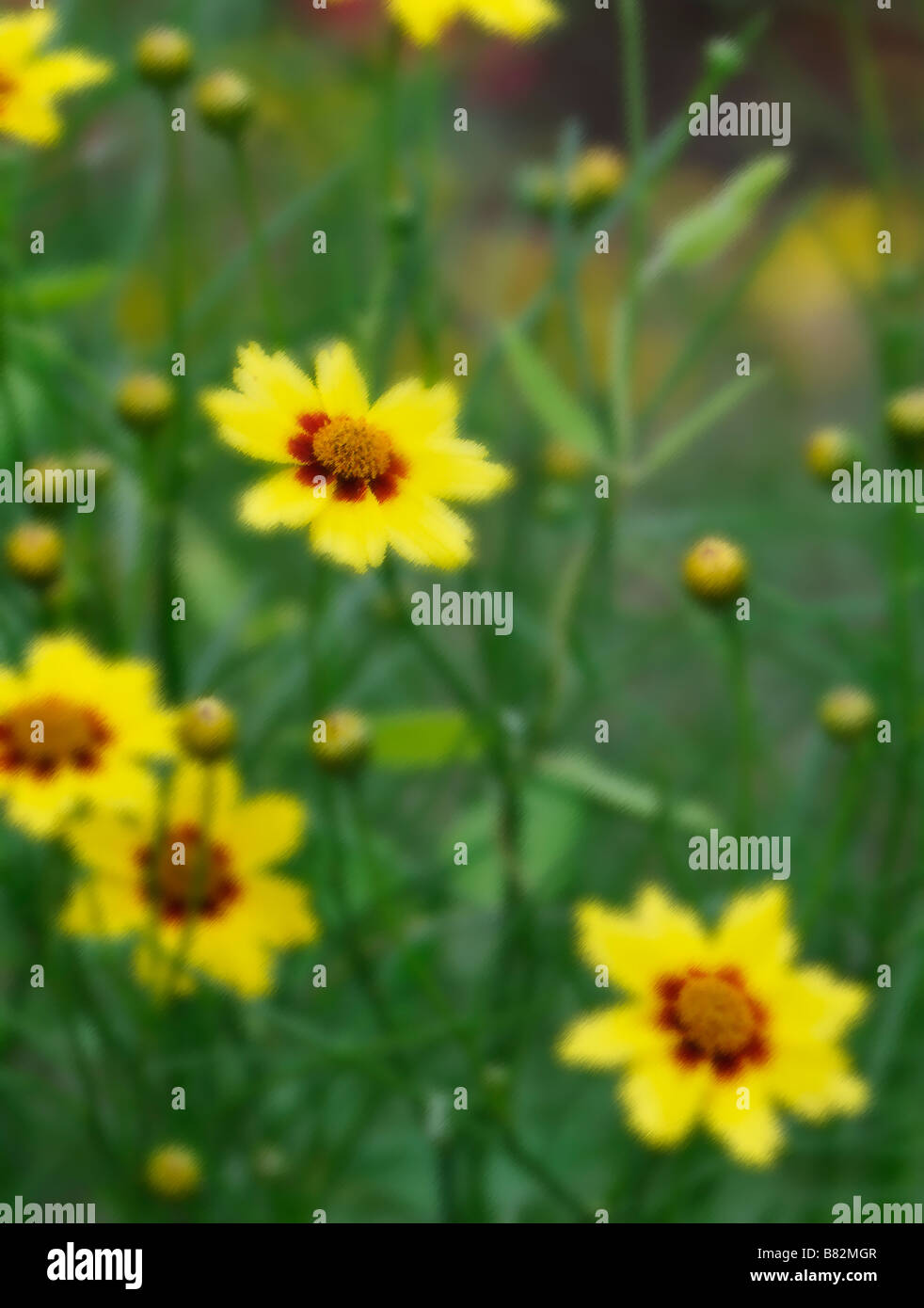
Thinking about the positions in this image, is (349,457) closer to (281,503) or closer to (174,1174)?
(281,503)

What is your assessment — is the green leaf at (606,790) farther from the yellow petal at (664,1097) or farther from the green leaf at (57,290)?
the green leaf at (57,290)

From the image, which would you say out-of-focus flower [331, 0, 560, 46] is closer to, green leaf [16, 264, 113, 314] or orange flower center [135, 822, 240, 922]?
green leaf [16, 264, 113, 314]

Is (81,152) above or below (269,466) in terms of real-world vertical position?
above

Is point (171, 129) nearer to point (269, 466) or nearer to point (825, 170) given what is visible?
point (269, 466)

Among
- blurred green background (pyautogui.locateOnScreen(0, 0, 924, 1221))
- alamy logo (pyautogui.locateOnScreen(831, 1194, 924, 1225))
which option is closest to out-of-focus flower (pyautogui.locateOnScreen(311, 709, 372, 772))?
blurred green background (pyautogui.locateOnScreen(0, 0, 924, 1221))
